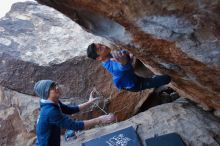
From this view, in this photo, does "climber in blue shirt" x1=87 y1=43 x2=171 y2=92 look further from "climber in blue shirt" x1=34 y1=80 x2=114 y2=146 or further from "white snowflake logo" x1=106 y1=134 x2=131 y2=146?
"white snowflake logo" x1=106 y1=134 x2=131 y2=146

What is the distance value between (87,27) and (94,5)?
1.10 meters

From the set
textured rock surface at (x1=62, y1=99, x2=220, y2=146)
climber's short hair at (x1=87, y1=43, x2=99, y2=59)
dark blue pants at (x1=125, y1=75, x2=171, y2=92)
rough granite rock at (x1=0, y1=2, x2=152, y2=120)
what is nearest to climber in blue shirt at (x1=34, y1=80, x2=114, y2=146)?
climber's short hair at (x1=87, y1=43, x2=99, y2=59)

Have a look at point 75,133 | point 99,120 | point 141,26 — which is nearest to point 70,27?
point 75,133

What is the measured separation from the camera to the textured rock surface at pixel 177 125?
5.95m

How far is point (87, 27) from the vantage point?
17.3ft

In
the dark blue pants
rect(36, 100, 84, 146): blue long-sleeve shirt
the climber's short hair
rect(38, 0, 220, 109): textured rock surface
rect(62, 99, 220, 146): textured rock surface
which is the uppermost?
rect(38, 0, 220, 109): textured rock surface

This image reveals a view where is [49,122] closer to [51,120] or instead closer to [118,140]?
[51,120]

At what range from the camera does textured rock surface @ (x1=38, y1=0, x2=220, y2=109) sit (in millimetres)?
3547

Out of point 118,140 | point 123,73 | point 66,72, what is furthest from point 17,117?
point 123,73

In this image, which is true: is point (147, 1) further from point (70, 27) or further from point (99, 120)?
point (70, 27)

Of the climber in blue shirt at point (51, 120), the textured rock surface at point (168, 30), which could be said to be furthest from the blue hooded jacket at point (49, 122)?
the textured rock surface at point (168, 30)

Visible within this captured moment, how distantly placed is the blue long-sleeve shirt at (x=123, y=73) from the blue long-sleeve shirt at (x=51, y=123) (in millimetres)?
1121

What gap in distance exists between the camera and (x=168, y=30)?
3.96m

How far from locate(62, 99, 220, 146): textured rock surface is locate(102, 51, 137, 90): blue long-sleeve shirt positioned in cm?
113
